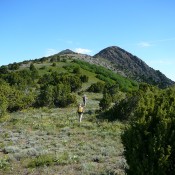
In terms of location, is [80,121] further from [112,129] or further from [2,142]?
[2,142]

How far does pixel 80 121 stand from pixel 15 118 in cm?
587

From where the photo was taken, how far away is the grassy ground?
1459cm

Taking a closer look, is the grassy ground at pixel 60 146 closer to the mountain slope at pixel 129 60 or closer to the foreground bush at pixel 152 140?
the foreground bush at pixel 152 140

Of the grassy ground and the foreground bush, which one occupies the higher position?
the foreground bush

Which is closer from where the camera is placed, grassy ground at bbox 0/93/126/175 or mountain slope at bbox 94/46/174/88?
grassy ground at bbox 0/93/126/175

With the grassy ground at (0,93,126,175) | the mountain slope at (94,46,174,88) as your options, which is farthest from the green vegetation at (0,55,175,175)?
the mountain slope at (94,46,174,88)

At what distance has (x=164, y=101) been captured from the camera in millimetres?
10672

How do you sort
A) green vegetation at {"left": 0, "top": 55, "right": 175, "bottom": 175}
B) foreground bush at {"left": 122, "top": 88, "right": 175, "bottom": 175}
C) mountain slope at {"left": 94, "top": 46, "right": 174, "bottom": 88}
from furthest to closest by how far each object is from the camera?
mountain slope at {"left": 94, "top": 46, "right": 174, "bottom": 88}
green vegetation at {"left": 0, "top": 55, "right": 175, "bottom": 175}
foreground bush at {"left": 122, "top": 88, "right": 175, "bottom": 175}

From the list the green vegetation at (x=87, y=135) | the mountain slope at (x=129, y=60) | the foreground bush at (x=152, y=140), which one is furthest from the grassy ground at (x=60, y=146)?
the mountain slope at (x=129, y=60)

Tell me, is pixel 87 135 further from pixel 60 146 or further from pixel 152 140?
pixel 152 140

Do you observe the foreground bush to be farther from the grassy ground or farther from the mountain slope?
the mountain slope

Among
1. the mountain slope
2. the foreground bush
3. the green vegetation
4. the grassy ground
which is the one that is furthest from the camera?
the mountain slope

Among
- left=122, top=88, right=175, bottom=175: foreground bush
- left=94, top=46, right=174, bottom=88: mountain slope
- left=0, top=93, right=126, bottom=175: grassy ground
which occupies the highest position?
left=94, top=46, right=174, bottom=88: mountain slope

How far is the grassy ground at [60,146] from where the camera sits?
14594 mm
